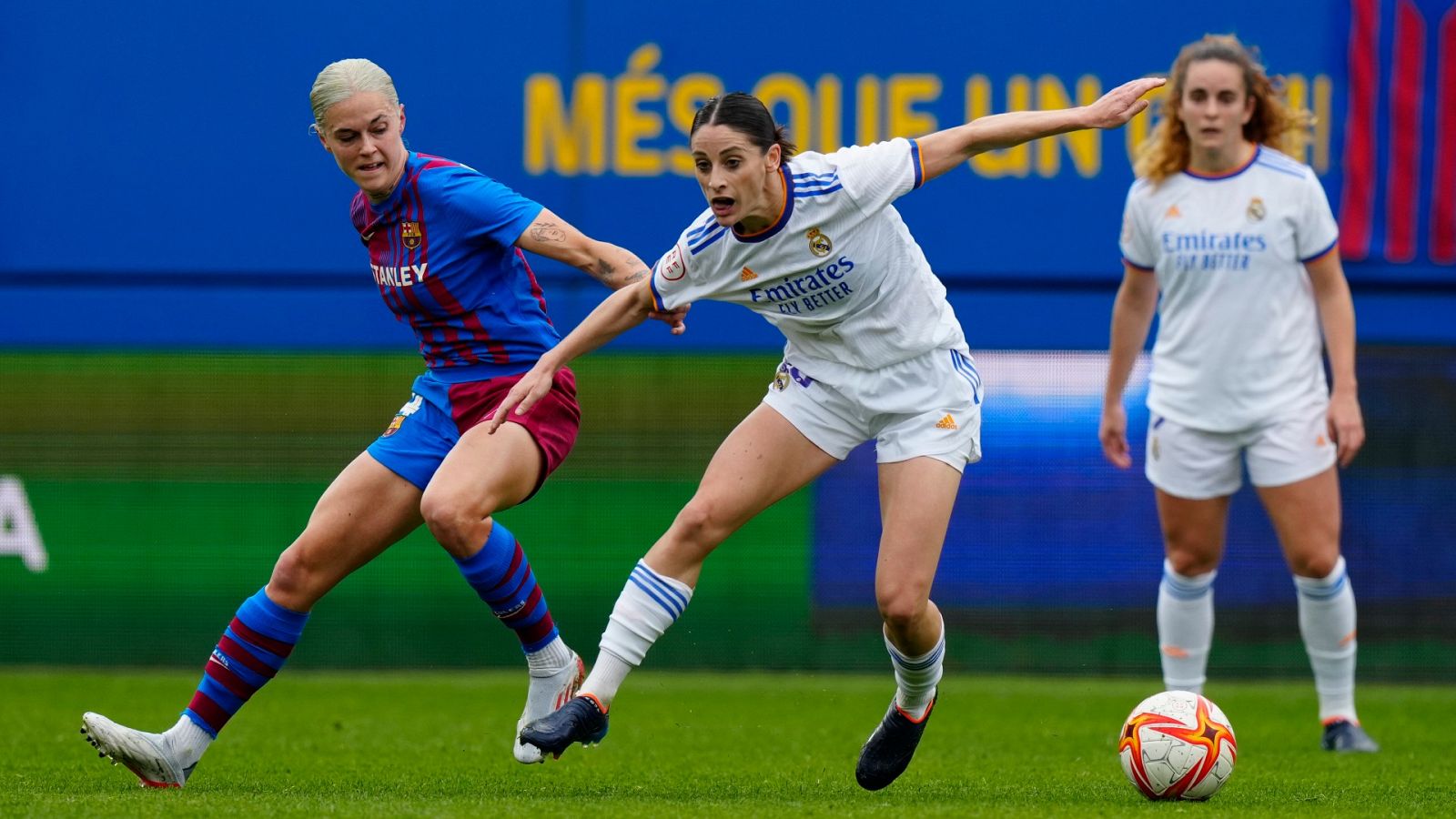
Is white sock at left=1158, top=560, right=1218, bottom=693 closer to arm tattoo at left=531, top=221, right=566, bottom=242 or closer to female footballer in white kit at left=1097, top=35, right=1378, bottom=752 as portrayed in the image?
female footballer in white kit at left=1097, top=35, right=1378, bottom=752

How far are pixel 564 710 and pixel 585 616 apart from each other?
12.7 feet

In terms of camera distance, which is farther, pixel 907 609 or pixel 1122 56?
pixel 1122 56

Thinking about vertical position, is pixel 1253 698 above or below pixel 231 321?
below

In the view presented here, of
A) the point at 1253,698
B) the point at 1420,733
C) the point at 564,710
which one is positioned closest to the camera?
the point at 564,710

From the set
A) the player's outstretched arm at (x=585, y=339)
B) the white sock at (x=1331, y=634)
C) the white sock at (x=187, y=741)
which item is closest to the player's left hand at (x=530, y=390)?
the player's outstretched arm at (x=585, y=339)

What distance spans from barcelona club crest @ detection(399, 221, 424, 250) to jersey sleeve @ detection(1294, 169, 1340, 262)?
9.27 feet

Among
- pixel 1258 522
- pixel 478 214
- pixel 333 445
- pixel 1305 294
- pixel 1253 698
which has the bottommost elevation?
pixel 1253 698

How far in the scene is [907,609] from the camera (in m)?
4.96

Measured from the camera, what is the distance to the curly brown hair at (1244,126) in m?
6.11

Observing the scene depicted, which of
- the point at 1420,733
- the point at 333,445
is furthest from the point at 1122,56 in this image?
the point at 333,445

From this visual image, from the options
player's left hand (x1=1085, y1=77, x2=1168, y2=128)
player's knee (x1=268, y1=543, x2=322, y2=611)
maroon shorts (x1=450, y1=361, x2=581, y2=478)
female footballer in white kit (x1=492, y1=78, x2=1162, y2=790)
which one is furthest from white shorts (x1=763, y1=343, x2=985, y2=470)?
player's knee (x1=268, y1=543, x2=322, y2=611)

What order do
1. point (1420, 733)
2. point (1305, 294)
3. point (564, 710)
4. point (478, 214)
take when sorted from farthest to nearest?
point (1420, 733) < point (1305, 294) < point (478, 214) < point (564, 710)

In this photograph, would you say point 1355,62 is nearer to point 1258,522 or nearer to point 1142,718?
point 1258,522

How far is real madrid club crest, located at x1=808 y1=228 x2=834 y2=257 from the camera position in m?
4.86
